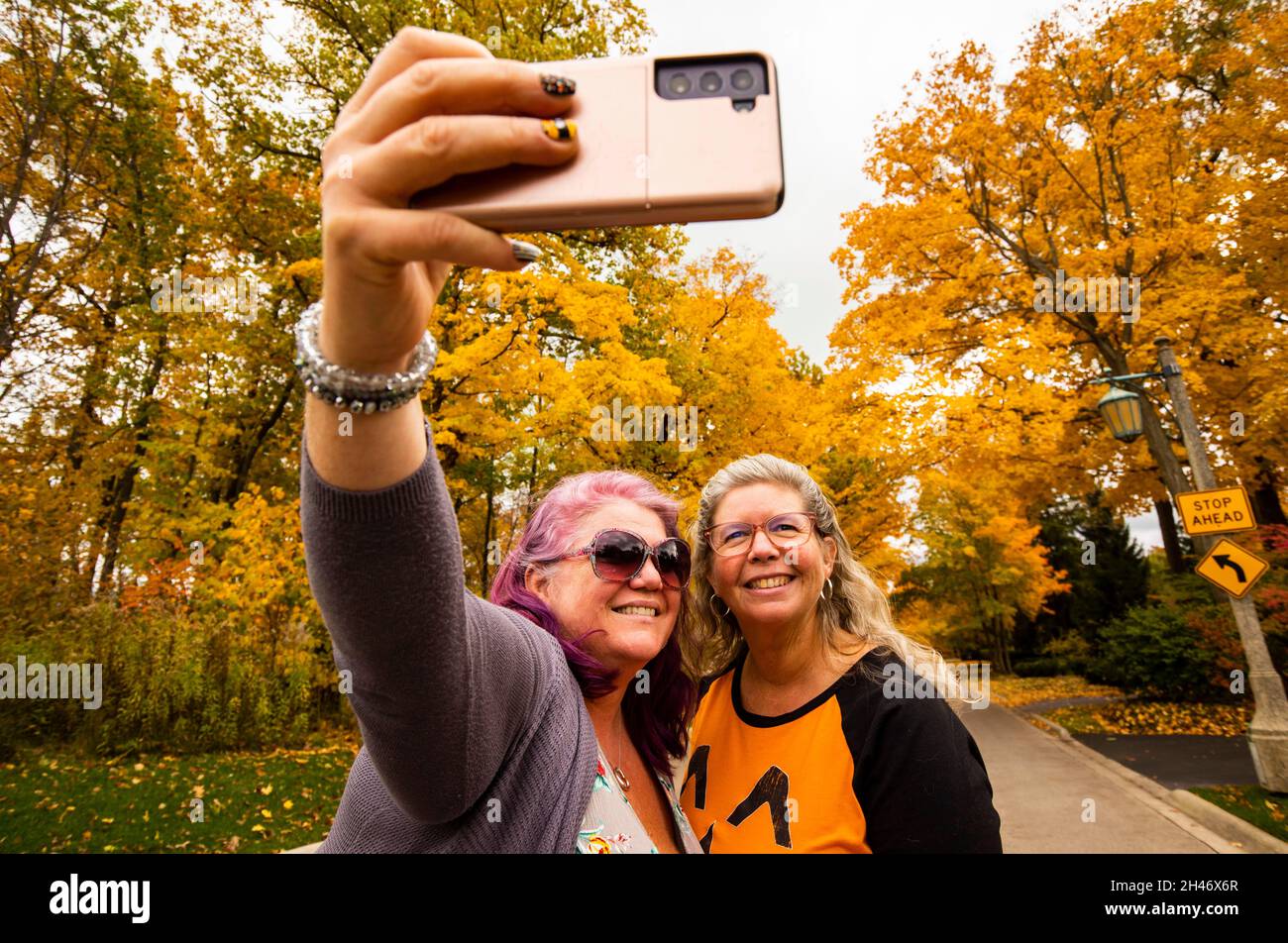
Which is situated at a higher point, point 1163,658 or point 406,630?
point 406,630

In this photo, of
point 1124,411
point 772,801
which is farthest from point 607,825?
point 1124,411

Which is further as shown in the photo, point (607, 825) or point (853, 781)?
point (853, 781)

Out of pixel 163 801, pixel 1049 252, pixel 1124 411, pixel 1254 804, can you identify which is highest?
pixel 1049 252

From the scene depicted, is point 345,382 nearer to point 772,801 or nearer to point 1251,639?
point 772,801

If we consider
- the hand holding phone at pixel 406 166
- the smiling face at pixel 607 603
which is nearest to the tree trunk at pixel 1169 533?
the smiling face at pixel 607 603

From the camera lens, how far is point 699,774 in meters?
2.34

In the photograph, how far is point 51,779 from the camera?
6.88m

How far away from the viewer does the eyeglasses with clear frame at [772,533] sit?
2557 millimetres

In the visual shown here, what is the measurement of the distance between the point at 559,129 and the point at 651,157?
153mm

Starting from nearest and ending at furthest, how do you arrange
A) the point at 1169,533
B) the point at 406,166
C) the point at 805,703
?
the point at 406,166 < the point at 805,703 < the point at 1169,533

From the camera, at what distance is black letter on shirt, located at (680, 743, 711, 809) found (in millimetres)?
2270

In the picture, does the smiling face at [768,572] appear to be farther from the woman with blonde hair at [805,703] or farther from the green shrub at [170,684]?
the green shrub at [170,684]
